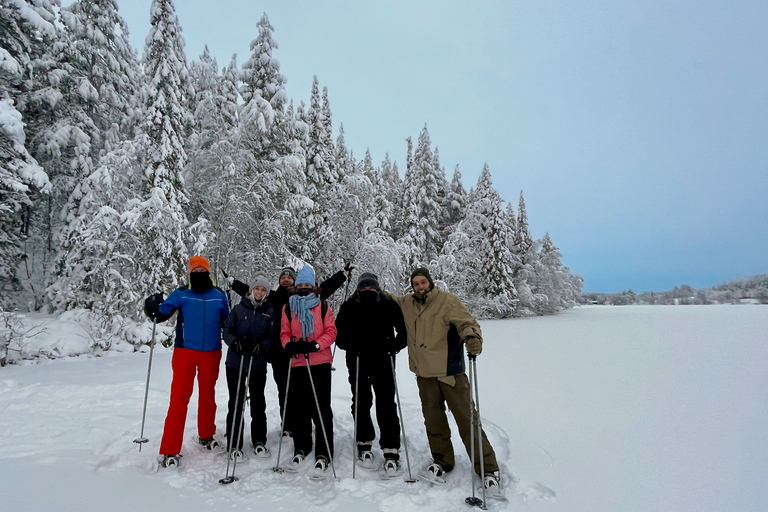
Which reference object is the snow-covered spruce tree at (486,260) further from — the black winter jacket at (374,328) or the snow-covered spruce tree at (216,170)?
the black winter jacket at (374,328)

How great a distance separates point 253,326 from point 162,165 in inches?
427

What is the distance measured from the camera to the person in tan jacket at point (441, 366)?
3.95 m

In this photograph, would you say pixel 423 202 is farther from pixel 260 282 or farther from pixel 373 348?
pixel 373 348

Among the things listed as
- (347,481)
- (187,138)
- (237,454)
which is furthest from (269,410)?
(187,138)

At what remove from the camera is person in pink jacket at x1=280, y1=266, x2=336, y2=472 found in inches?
164

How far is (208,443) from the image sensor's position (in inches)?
178

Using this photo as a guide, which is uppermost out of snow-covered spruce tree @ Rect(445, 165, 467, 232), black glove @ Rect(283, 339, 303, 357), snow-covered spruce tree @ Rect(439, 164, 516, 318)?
snow-covered spruce tree @ Rect(445, 165, 467, 232)

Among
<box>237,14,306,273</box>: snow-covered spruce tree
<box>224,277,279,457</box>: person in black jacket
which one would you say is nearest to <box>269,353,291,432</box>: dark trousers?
<box>224,277,279,457</box>: person in black jacket

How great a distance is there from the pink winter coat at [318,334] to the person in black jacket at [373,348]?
0.55 feet

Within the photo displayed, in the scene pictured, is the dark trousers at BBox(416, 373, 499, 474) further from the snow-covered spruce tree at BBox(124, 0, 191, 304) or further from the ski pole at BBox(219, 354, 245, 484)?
the snow-covered spruce tree at BBox(124, 0, 191, 304)

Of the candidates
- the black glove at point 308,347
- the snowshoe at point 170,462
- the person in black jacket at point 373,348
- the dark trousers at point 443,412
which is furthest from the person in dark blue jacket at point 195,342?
the dark trousers at point 443,412

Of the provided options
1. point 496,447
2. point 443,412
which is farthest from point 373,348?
→ point 496,447

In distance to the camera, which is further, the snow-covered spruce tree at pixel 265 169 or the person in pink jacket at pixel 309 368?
the snow-covered spruce tree at pixel 265 169

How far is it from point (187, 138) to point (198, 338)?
14.8m
